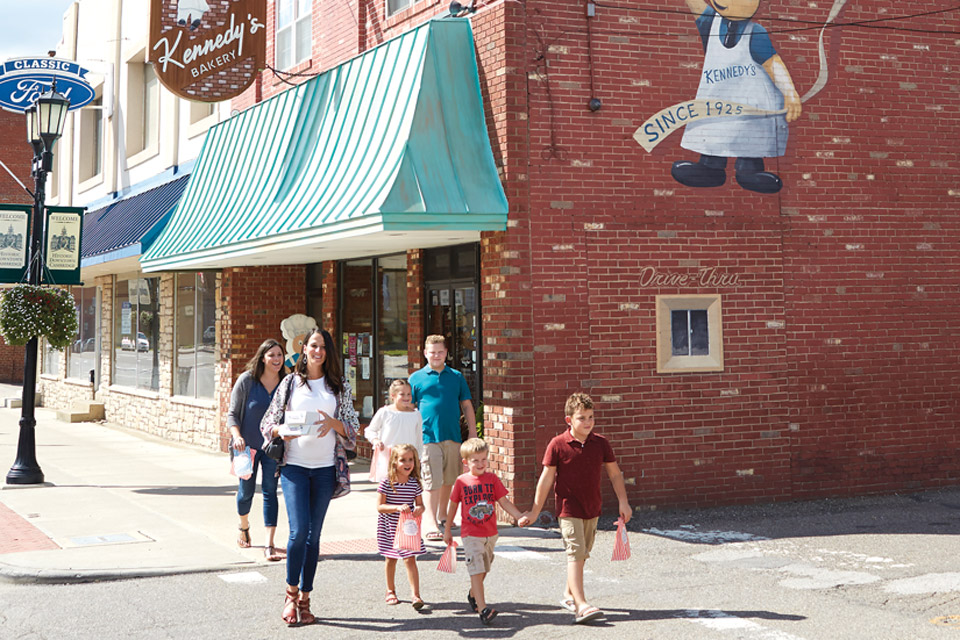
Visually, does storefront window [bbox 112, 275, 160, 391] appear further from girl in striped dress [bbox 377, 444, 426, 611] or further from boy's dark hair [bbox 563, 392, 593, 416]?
boy's dark hair [bbox 563, 392, 593, 416]

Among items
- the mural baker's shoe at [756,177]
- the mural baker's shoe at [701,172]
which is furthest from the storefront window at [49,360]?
the mural baker's shoe at [756,177]

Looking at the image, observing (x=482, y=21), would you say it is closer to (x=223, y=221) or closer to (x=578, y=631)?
(x=223, y=221)

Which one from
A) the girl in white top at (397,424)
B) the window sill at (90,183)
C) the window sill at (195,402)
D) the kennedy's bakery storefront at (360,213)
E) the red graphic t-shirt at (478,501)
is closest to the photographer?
the red graphic t-shirt at (478,501)

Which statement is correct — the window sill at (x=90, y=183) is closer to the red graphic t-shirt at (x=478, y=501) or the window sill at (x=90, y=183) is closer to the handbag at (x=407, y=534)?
the handbag at (x=407, y=534)

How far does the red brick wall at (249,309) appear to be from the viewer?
50.1 feet

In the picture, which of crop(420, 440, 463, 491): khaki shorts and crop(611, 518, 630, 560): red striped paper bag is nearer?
crop(611, 518, 630, 560): red striped paper bag

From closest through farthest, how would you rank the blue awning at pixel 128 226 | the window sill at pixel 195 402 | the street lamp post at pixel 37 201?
the street lamp post at pixel 37 201 → the blue awning at pixel 128 226 → the window sill at pixel 195 402

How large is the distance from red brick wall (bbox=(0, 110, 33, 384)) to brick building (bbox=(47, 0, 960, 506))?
97.0 feet

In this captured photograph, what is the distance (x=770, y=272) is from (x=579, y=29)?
333 centimetres

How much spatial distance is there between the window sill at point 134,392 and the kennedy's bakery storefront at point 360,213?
3538mm

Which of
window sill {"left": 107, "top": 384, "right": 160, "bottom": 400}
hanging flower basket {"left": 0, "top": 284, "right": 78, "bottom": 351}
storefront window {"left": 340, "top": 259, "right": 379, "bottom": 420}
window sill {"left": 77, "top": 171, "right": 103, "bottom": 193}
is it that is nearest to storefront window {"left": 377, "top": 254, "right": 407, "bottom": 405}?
storefront window {"left": 340, "top": 259, "right": 379, "bottom": 420}

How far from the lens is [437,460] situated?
29.4 ft

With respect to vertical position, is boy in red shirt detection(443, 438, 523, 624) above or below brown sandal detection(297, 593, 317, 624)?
above

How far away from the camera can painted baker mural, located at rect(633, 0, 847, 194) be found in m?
10.5
